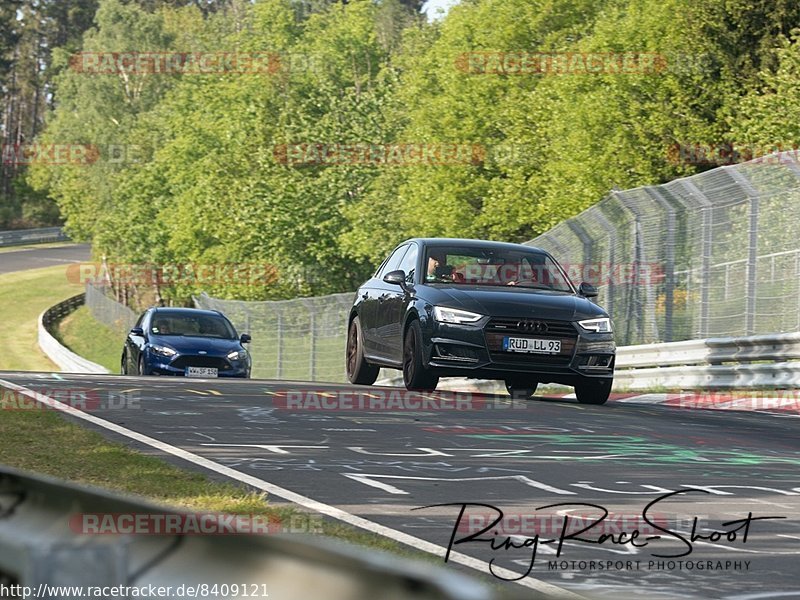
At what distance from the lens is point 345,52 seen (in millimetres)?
78688

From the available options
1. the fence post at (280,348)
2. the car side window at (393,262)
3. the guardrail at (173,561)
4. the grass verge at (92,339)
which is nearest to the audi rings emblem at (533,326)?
the car side window at (393,262)

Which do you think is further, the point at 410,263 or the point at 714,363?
the point at 714,363

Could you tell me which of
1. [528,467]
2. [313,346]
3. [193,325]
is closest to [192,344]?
[193,325]

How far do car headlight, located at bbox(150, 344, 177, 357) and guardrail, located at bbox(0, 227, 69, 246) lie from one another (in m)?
100

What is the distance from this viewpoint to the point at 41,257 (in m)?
112

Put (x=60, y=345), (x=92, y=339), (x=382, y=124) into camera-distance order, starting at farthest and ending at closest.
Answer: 1. (x=92, y=339)
2. (x=382, y=124)
3. (x=60, y=345)

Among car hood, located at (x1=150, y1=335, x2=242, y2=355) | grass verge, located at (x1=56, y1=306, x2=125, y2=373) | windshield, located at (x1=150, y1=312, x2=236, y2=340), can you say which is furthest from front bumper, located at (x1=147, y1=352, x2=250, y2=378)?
grass verge, located at (x1=56, y1=306, x2=125, y2=373)

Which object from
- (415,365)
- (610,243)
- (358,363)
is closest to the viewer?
(415,365)

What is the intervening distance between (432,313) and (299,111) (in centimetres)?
5457

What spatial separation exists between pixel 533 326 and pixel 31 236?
114423mm

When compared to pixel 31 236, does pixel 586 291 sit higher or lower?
lower

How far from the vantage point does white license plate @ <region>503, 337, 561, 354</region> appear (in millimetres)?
15273

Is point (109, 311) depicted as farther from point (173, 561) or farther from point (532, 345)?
point (173, 561)

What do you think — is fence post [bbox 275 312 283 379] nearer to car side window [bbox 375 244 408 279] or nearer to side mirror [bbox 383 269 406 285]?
car side window [bbox 375 244 408 279]
